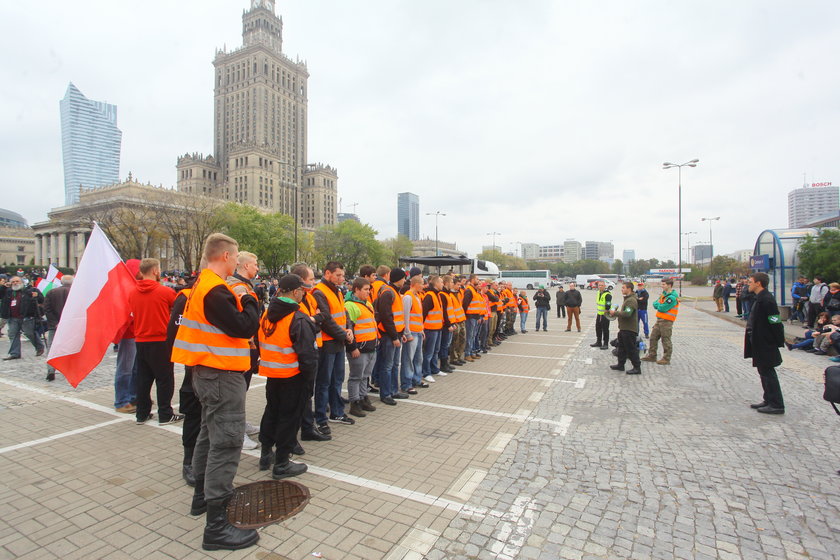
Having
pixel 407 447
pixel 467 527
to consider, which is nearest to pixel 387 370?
pixel 407 447

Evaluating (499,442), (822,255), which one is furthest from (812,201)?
(499,442)

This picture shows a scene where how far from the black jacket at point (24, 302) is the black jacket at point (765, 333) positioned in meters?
14.5

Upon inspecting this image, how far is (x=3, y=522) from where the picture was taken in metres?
3.35

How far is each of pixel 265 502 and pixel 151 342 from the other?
305cm

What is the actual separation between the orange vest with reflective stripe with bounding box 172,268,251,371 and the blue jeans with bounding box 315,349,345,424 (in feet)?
7.16

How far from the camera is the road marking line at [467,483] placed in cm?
381

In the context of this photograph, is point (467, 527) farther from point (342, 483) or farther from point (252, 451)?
point (252, 451)

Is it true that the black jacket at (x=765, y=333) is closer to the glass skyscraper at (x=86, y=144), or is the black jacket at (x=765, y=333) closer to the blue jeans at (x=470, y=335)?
the blue jeans at (x=470, y=335)

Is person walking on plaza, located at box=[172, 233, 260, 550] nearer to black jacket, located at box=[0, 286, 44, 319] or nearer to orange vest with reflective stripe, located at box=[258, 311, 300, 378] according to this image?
orange vest with reflective stripe, located at box=[258, 311, 300, 378]

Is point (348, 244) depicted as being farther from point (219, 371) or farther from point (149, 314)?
point (219, 371)

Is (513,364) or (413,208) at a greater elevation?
(413,208)

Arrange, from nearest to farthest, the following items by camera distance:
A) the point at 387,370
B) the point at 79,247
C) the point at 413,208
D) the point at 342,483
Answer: the point at 342,483
the point at 387,370
the point at 79,247
the point at 413,208

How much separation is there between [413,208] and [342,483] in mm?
173158

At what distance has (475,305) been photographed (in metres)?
10.3
